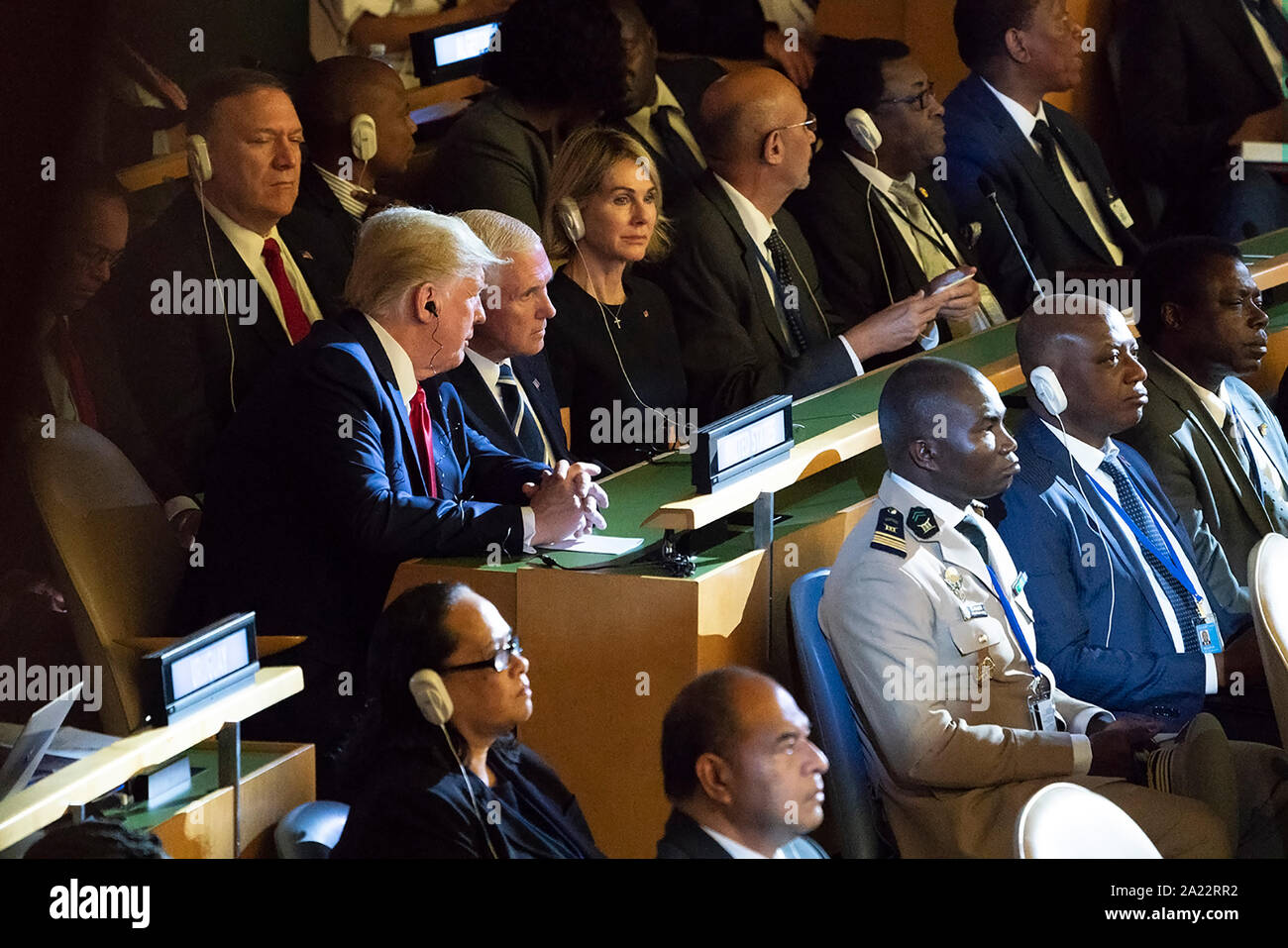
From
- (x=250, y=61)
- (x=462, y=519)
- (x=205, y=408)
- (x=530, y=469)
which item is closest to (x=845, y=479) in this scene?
(x=530, y=469)

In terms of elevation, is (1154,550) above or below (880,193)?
below

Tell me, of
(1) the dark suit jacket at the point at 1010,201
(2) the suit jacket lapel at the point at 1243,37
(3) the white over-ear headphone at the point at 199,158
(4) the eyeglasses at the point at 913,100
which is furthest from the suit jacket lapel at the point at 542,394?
(2) the suit jacket lapel at the point at 1243,37

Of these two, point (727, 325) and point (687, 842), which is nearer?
point (687, 842)

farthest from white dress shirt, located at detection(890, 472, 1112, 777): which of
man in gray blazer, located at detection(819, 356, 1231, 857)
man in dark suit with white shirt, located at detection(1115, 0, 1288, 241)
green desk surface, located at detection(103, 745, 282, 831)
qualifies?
man in dark suit with white shirt, located at detection(1115, 0, 1288, 241)

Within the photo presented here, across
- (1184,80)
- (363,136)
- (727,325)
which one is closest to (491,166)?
(363,136)

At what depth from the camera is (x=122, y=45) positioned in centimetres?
377

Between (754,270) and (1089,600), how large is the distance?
110cm

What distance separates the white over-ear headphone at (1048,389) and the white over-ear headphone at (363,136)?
134 centimetres

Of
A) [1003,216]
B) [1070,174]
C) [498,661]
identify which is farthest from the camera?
[1070,174]

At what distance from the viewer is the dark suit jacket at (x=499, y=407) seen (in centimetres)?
346

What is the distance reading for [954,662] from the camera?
9.96ft

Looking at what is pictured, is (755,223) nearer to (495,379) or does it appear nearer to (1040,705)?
(495,379)

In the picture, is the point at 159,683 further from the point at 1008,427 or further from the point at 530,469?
the point at 1008,427

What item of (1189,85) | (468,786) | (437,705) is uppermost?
(1189,85)
